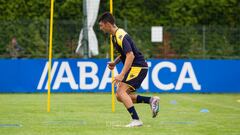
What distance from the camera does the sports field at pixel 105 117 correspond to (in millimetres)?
11539

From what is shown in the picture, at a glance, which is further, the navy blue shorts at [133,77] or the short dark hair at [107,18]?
the navy blue shorts at [133,77]

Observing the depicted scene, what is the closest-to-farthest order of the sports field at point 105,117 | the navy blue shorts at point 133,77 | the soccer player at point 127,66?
the sports field at point 105,117 → the soccer player at point 127,66 → the navy blue shorts at point 133,77

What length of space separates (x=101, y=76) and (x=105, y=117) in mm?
9898

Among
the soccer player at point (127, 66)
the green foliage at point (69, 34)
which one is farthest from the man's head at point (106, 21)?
the green foliage at point (69, 34)

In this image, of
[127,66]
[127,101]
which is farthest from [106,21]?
[127,101]

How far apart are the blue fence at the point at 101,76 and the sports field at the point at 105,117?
110 inches

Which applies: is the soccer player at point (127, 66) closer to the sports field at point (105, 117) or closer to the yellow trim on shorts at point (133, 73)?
the yellow trim on shorts at point (133, 73)

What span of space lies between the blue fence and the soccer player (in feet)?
37.1

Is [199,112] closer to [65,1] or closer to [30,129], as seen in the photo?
[30,129]

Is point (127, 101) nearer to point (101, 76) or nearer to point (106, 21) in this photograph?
point (106, 21)

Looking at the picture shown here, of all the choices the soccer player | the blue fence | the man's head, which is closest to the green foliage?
the blue fence

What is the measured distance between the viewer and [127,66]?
477 inches

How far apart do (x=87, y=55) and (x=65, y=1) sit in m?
7.26

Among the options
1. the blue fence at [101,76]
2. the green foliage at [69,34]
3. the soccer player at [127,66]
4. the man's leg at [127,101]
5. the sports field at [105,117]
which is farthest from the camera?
the green foliage at [69,34]
